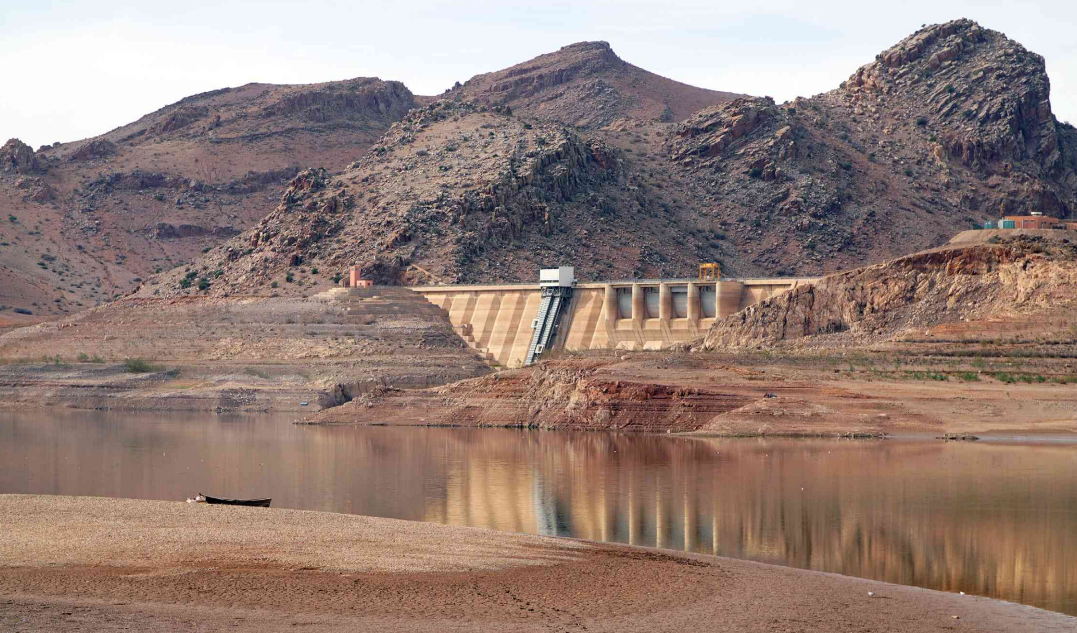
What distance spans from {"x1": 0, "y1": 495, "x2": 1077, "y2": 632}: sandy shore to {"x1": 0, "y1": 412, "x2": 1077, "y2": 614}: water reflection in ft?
11.8

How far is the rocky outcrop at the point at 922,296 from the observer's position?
92.4 m

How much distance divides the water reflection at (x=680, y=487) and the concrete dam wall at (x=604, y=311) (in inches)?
1148

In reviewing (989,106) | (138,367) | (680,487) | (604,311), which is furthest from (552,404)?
(989,106)

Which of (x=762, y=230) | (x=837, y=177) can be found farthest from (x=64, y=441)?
(x=837, y=177)

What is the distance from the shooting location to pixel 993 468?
63.2m

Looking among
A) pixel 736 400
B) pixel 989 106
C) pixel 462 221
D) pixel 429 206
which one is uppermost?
pixel 989 106

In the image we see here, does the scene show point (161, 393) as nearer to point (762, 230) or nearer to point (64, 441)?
point (64, 441)

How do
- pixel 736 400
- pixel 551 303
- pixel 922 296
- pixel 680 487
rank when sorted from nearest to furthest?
pixel 680 487 < pixel 736 400 < pixel 922 296 < pixel 551 303

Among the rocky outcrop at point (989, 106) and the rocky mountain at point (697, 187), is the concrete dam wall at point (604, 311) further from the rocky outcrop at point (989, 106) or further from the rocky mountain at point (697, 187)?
the rocky outcrop at point (989, 106)

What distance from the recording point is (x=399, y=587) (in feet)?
116

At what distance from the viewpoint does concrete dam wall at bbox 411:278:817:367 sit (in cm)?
11350

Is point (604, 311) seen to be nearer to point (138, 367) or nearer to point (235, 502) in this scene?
point (138, 367)

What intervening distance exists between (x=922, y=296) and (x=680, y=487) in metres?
42.3

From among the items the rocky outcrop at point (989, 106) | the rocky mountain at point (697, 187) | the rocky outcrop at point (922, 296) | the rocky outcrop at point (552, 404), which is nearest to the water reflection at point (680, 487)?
the rocky outcrop at point (552, 404)
